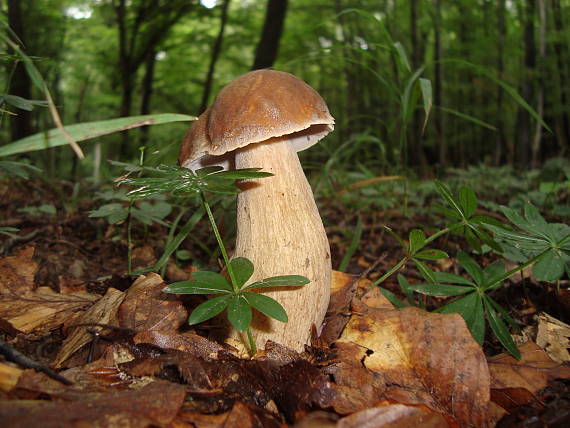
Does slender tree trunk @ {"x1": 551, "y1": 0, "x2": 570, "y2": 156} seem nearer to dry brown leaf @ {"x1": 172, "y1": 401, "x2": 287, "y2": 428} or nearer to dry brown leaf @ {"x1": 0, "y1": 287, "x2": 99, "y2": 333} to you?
dry brown leaf @ {"x1": 172, "y1": 401, "x2": 287, "y2": 428}

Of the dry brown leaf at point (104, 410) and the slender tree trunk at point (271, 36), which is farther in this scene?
the slender tree trunk at point (271, 36)

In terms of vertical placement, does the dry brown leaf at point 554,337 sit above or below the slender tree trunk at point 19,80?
below

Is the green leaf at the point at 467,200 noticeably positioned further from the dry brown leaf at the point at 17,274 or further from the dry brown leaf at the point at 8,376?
the dry brown leaf at the point at 17,274

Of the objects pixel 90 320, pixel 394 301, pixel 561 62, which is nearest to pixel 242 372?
pixel 90 320

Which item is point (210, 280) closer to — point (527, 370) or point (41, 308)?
point (41, 308)

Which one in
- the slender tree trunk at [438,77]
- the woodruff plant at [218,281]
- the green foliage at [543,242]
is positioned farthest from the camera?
the slender tree trunk at [438,77]

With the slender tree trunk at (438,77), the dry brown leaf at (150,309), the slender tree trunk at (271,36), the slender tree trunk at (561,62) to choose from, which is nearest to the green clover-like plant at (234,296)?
the dry brown leaf at (150,309)

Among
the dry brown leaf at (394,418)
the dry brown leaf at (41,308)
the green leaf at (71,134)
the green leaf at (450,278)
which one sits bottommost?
the dry brown leaf at (394,418)
